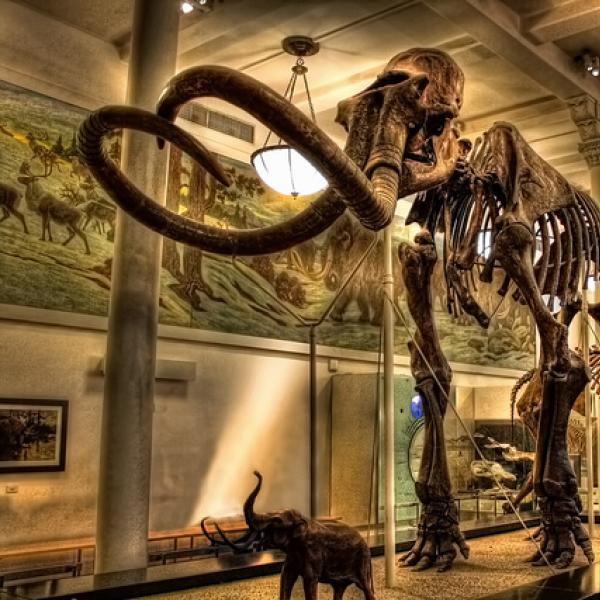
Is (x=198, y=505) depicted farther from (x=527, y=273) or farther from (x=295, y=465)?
(x=527, y=273)

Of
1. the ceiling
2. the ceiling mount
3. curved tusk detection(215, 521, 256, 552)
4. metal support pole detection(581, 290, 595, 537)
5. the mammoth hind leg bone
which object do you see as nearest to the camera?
curved tusk detection(215, 521, 256, 552)

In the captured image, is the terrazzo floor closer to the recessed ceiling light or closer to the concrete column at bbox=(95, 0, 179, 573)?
the concrete column at bbox=(95, 0, 179, 573)

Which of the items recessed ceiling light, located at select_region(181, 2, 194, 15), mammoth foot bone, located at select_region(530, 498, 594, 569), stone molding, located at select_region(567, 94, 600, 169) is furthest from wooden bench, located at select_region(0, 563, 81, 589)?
stone molding, located at select_region(567, 94, 600, 169)

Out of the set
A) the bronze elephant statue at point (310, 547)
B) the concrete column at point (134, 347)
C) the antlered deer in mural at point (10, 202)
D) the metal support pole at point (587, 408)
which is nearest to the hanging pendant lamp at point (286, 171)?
the concrete column at point (134, 347)

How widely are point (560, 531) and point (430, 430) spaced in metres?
1.23

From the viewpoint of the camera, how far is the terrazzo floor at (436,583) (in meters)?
4.36

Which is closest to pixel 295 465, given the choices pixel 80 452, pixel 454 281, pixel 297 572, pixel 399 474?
pixel 399 474

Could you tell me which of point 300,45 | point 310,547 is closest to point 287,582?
point 310,547

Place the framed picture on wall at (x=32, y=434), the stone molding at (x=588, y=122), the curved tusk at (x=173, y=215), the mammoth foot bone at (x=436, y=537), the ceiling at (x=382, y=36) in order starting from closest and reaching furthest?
the curved tusk at (x=173, y=215) < the mammoth foot bone at (x=436, y=537) < the framed picture on wall at (x=32, y=434) < the ceiling at (x=382, y=36) < the stone molding at (x=588, y=122)

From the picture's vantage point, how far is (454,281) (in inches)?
220

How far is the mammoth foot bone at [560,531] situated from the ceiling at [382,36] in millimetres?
4837

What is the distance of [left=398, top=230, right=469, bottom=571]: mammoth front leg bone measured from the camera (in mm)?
5176

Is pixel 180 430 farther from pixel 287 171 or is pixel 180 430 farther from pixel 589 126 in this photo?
pixel 589 126

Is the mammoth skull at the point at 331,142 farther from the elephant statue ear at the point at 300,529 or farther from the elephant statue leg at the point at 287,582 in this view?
the elephant statue leg at the point at 287,582
